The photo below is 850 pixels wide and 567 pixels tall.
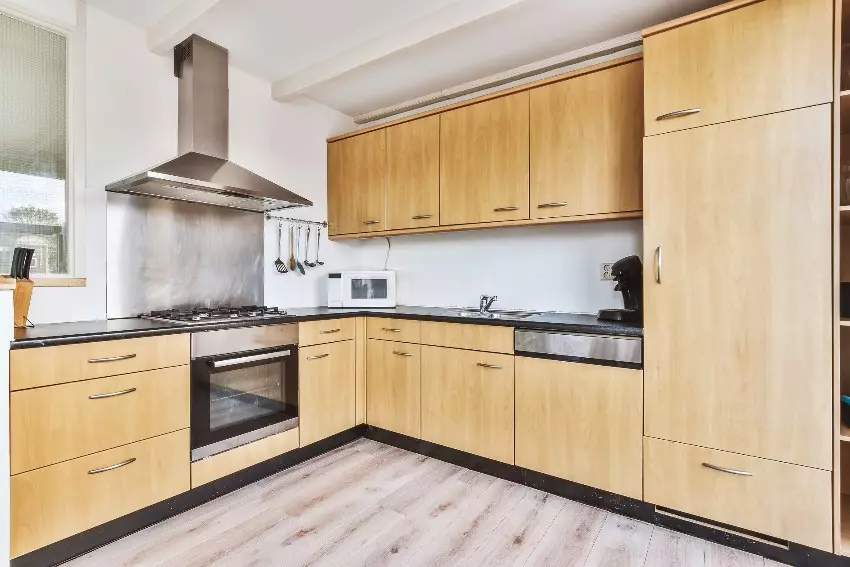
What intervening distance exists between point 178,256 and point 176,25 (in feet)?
4.02

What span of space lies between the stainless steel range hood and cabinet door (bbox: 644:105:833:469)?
1999 millimetres

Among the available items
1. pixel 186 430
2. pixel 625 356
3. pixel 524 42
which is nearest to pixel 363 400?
pixel 186 430

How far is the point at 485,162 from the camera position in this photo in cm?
265

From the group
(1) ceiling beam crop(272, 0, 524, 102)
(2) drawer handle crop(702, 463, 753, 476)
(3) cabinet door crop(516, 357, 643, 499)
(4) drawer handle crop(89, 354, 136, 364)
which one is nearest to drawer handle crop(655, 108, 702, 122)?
(1) ceiling beam crop(272, 0, 524, 102)

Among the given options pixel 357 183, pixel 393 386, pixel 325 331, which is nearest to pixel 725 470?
pixel 393 386

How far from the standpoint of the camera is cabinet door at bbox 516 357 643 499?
194 cm

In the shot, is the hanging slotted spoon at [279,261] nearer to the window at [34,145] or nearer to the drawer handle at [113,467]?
the window at [34,145]

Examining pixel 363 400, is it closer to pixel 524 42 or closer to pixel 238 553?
pixel 238 553

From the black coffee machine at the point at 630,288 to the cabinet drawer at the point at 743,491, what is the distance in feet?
1.92

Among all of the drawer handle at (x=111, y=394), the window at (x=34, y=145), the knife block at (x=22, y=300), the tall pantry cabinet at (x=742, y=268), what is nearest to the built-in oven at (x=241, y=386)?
the drawer handle at (x=111, y=394)

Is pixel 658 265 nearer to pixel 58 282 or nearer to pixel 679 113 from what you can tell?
pixel 679 113

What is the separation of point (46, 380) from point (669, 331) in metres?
2.45

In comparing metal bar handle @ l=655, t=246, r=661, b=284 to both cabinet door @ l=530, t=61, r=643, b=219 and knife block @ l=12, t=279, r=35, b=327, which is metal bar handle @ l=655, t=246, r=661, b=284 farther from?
knife block @ l=12, t=279, r=35, b=327

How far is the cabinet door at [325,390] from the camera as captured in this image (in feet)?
8.25
